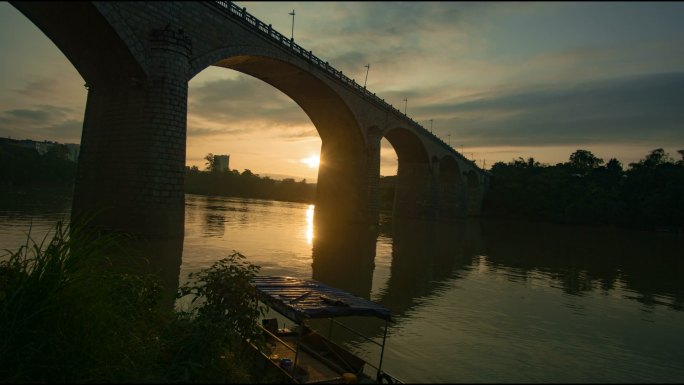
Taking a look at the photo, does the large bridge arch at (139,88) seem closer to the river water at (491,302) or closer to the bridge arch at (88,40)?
the bridge arch at (88,40)

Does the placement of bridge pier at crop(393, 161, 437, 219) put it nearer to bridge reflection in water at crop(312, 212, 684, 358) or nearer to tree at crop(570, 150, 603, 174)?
bridge reflection in water at crop(312, 212, 684, 358)

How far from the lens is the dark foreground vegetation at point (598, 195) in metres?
73.9

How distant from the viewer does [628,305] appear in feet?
55.5

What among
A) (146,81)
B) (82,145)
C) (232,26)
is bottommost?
(82,145)

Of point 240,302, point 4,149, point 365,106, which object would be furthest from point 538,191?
point 4,149

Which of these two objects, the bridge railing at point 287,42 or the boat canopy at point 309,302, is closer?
the boat canopy at point 309,302

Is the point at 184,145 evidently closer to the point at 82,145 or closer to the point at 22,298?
the point at 82,145

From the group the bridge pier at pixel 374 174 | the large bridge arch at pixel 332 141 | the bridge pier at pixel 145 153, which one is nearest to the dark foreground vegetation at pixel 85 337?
the bridge pier at pixel 145 153

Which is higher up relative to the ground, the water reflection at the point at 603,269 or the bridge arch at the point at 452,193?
the bridge arch at the point at 452,193

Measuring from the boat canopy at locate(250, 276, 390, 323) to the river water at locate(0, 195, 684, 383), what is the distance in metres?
1.59

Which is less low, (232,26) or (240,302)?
(232,26)

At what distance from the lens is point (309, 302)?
8.09 metres

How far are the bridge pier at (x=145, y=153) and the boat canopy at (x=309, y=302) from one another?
546 inches

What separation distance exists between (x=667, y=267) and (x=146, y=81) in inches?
1400
